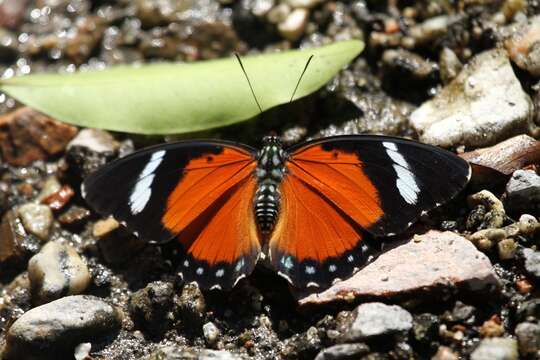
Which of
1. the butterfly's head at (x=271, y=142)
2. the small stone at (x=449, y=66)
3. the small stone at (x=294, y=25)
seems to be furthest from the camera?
the small stone at (x=294, y=25)

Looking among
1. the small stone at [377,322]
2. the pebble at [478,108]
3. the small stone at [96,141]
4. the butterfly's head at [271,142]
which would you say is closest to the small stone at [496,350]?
the small stone at [377,322]

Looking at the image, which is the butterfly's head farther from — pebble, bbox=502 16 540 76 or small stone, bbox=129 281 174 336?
pebble, bbox=502 16 540 76

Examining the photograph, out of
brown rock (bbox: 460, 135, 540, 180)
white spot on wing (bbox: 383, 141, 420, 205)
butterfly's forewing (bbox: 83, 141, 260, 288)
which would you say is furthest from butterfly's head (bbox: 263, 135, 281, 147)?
brown rock (bbox: 460, 135, 540, 180)

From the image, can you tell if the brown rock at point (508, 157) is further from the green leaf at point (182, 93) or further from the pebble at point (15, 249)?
the pebble at point (15, 249)

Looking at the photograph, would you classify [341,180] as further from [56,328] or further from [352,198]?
[56,328]

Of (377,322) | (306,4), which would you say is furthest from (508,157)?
(306,4)

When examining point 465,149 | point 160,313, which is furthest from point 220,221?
point 465,149
